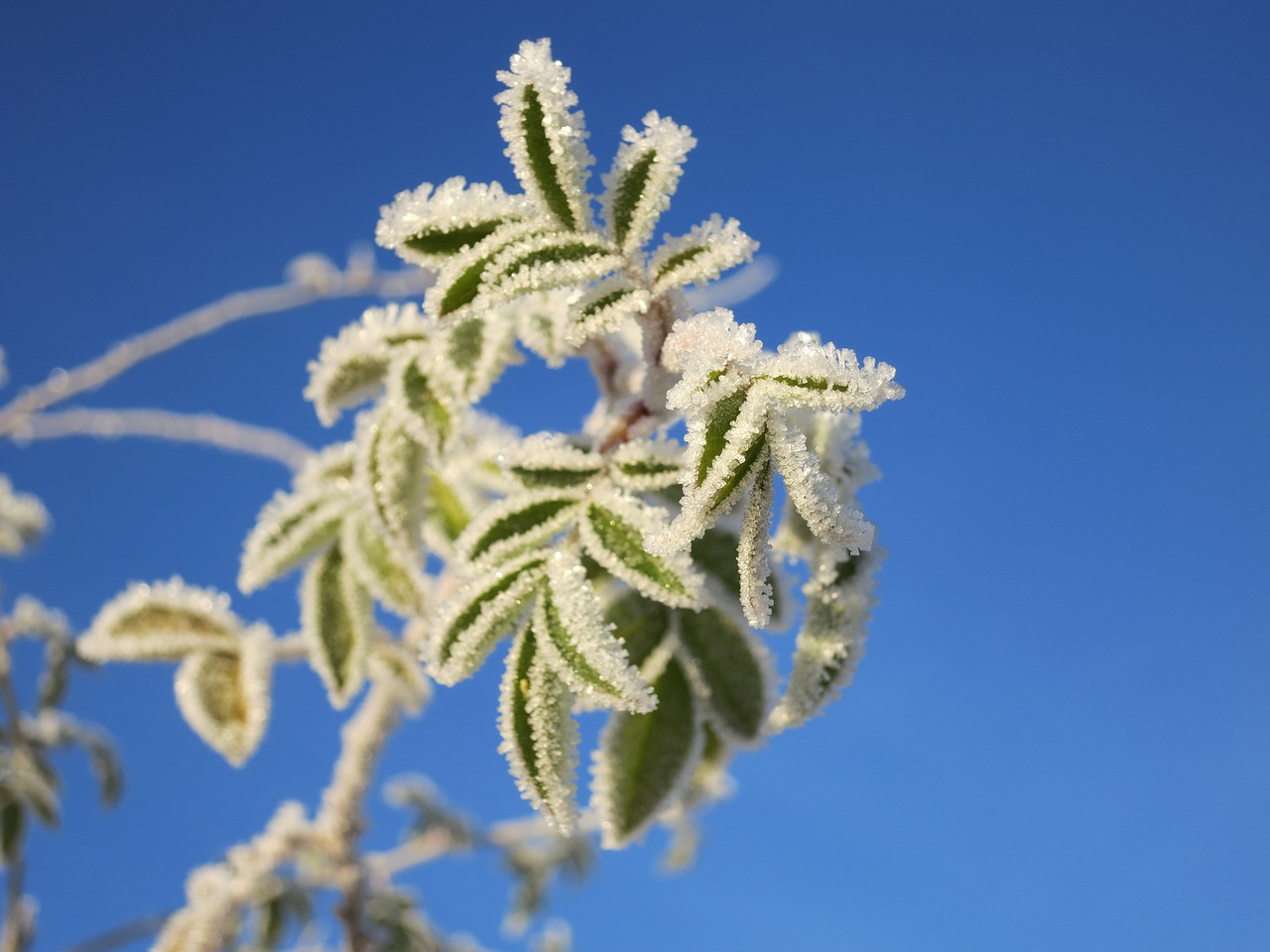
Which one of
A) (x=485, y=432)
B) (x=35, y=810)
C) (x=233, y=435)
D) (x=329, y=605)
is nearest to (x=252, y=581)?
(x=329, y=605)

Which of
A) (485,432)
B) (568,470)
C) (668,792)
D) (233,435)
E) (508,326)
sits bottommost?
(668,792)

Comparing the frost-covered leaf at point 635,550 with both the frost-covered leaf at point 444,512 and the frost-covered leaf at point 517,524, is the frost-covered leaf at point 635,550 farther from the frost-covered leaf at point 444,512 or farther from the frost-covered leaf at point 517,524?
the frost-covered leaf at point 444,512

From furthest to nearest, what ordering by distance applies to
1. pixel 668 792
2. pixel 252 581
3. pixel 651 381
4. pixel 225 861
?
pixel 225 861, pixel 252 581, pixel 668 792, pixel 651 381

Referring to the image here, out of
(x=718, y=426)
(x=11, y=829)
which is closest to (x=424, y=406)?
(x=718, y=426)

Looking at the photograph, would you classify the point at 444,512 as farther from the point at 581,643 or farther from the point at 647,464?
the point at 581,643

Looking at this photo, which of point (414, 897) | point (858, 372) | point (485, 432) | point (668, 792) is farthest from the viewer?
point (414, 897)

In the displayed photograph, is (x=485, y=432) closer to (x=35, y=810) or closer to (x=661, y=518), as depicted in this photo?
(x=661, y=518)
